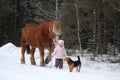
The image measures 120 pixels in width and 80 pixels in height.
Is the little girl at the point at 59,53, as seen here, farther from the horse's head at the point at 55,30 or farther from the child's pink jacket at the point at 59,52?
the horse's head at the point at 55,30

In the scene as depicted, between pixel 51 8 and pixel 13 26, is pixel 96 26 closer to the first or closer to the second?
pixel 51 8

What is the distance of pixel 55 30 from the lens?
14.0 meters

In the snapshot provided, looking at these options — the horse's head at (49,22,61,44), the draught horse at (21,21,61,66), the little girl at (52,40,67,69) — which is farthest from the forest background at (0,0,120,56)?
the little girl at (52,40,67,69)

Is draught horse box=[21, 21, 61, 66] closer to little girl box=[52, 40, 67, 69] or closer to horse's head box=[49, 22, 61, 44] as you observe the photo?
horse's head box=[49, 22, 61, 44]

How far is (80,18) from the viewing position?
24.8 meters

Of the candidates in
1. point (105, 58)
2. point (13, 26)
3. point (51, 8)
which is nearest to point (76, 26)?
point (105, 58)

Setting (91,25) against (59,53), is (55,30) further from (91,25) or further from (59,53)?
(91,25)

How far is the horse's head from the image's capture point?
45.7 feet

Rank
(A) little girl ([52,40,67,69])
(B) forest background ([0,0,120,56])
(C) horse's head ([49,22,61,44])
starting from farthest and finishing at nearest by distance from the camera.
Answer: (B) forest background ([0,0,120,56]) < (A) little girl ([52,40,67,69]) < (C) horse's head ([49,22,61,44])

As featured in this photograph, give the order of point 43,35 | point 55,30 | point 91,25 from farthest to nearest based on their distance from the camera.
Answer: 1. point 91,25
2. point 43,35
3. point 55,30

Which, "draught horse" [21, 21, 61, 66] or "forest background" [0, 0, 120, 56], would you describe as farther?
"forest background" [0, 0, 120, 56]

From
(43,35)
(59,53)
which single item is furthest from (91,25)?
(59,53)

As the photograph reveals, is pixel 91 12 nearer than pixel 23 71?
No

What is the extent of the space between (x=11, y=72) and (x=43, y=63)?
2.52 meters
